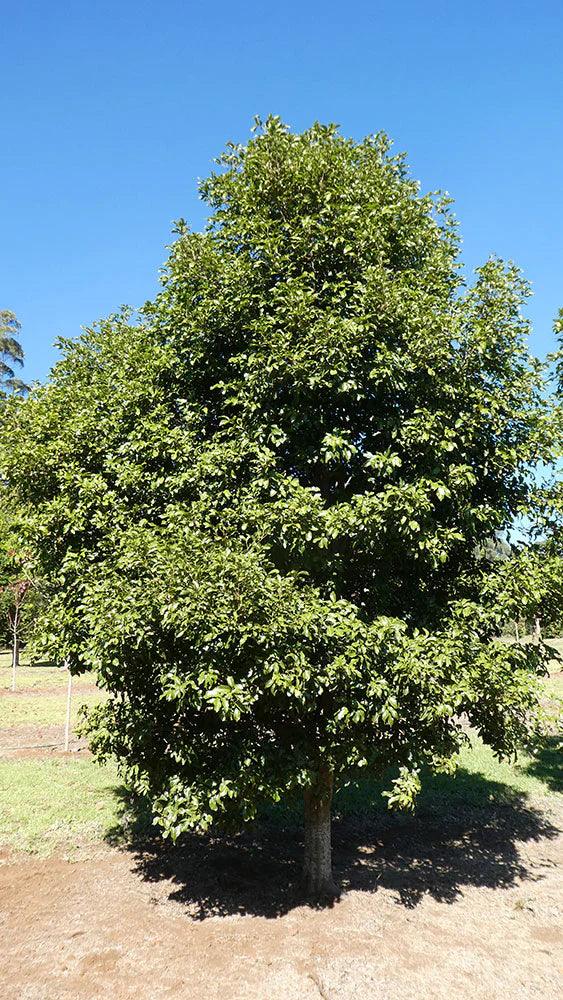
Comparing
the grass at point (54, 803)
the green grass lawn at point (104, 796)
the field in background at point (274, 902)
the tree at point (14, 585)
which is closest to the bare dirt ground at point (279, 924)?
the field in background at point (274, 902)

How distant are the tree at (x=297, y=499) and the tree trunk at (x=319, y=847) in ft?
0.12

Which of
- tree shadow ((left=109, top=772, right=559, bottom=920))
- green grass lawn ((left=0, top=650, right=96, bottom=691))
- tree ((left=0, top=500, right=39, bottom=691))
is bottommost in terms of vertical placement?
tree shadow ((left=109, top=772, right=559, bottom=920))

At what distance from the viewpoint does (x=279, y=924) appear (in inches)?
334

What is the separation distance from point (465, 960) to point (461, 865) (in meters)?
3.62

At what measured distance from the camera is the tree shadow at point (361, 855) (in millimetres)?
9562

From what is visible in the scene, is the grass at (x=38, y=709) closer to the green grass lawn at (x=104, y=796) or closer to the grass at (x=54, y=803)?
the grass at (x=54, y=803)

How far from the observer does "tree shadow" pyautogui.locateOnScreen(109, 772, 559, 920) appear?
31.4 feet

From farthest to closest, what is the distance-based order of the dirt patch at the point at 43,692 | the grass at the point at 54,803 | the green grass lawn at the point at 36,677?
the green grass lawn at the point at 36,677 < the dirt patch at the point at 43,692 < the grass at the point at 54,803

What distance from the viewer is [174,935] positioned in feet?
26.6

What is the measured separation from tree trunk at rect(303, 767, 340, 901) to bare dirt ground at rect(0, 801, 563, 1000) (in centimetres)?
33

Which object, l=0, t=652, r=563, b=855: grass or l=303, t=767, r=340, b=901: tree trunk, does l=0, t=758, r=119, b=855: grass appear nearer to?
l=0, t=652, r=563, b=855: grass

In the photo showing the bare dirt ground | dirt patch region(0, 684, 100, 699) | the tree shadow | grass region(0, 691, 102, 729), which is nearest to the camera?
the bare dirt ground

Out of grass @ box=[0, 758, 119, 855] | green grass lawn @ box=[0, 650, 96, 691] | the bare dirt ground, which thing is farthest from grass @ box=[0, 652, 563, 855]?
green grass lawn @ box=[0, 650, 96, 691]

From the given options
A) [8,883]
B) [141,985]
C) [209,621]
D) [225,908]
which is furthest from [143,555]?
[8,883]
